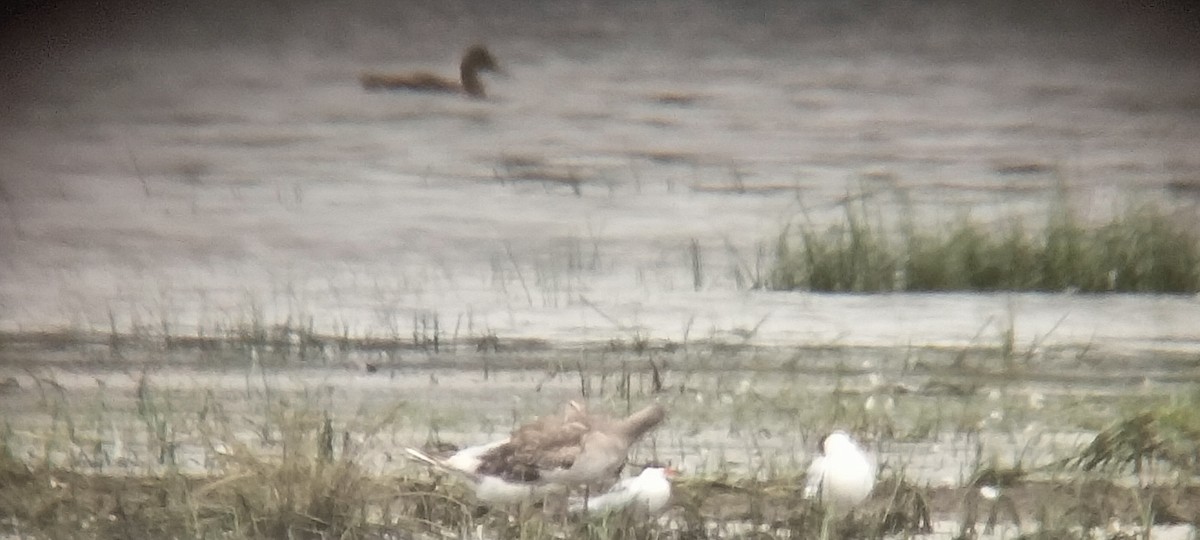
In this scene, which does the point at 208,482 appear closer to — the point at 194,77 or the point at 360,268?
the point at 360,268

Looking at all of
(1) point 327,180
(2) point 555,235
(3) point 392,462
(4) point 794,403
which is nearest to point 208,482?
(3) point 392,462

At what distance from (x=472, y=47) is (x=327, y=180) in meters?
0.30

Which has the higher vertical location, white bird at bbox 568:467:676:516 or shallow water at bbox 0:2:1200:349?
shallow water at bbox 0:2:1200:349

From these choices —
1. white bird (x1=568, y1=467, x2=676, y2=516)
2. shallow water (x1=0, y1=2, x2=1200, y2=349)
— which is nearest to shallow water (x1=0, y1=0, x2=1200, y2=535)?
shallow water (x1=0, y1=2, x2=1200, y2=349)

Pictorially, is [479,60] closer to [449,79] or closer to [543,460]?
[449,79]

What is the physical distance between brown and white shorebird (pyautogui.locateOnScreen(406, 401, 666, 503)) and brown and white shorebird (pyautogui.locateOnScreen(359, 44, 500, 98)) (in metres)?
0.53

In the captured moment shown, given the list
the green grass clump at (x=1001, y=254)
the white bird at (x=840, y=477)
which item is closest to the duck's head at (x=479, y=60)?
the green grass clump at (x=1001, y=254)

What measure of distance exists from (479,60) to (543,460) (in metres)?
0.62

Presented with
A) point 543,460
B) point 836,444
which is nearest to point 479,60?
point 543,460

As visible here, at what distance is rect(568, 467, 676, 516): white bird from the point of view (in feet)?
7.55

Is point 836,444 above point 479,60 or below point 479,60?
below

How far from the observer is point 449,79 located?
2396 millimetres

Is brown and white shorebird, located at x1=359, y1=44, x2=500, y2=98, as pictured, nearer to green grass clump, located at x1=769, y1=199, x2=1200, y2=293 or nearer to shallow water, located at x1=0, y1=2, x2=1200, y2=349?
shallow water, located at x1=0, y1=2, x2=1200, y2=349

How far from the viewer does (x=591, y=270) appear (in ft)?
7.96
